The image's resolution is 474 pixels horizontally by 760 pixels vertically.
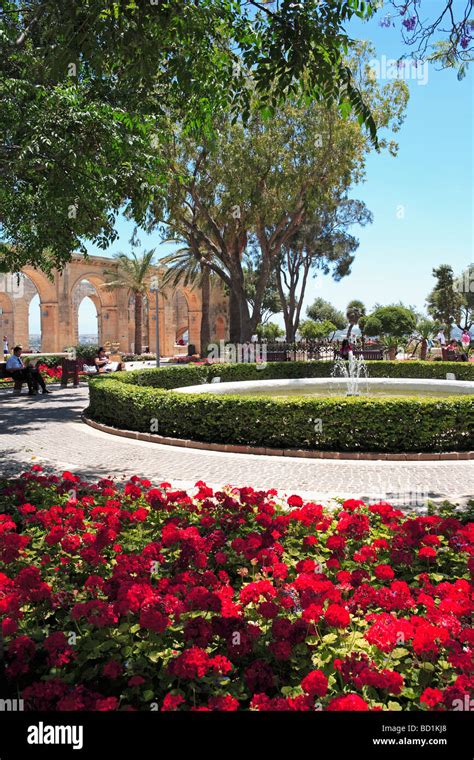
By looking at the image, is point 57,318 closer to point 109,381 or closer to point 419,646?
point 109,381

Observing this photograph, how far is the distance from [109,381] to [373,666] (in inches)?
427

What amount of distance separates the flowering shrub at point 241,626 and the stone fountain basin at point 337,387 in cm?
975

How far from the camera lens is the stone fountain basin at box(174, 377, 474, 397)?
1400cm

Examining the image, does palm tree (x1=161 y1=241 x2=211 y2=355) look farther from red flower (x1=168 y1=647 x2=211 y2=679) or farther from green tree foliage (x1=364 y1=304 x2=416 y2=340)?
red flower (x1=168 y1=647 x2=211 y2=679)

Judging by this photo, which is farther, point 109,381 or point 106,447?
point 109,381

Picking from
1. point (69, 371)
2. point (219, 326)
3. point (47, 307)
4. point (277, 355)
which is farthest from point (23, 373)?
point (219, 326)

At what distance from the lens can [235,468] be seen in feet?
25.5

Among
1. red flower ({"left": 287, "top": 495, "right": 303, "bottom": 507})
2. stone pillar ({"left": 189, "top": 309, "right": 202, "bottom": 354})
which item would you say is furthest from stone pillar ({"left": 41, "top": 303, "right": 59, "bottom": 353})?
red flower ({"left": 287, "top": 495, "right": 303, "bottom": 507})

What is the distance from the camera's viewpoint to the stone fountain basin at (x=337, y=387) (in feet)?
45.9

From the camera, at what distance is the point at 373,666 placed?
240 centimetres

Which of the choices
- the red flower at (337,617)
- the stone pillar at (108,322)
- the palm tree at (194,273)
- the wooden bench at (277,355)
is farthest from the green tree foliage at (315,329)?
the red flower at (337,617)

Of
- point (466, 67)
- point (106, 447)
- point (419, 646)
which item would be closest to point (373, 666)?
point (419, 646)

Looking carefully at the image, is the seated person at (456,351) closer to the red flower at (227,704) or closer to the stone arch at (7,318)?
the red flower at (227,704)
